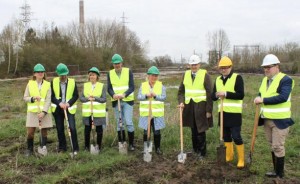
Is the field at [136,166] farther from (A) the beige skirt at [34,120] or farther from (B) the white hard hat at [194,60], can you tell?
(B) the white hard hat at [194,60]

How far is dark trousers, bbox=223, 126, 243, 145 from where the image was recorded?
5906mm

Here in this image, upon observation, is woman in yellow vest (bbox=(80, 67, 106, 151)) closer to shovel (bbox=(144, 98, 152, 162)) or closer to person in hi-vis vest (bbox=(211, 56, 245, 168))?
shovel (bbox=(144, 98, 152, 162))

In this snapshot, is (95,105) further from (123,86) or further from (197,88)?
(197,88)

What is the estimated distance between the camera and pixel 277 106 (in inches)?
210

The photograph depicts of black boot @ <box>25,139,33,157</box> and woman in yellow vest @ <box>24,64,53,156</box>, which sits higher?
woman in yellow vest @ <box>24,64,53,156</box>

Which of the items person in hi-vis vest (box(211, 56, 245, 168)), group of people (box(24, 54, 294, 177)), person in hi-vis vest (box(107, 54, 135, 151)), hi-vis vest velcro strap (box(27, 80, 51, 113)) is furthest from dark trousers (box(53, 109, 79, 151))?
person in hi-vis vest (box(211, 56, 245, 168))

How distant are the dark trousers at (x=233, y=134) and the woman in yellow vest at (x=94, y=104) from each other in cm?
238

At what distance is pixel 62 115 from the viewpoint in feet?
22.3

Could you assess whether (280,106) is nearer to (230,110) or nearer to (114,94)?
(230,110)

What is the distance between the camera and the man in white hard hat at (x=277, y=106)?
5223 millimetres

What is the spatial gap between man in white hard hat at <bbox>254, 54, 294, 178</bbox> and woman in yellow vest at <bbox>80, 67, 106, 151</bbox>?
3015mm

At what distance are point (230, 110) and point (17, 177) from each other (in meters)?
3.77

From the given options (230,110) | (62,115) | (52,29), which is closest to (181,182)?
(230,110)

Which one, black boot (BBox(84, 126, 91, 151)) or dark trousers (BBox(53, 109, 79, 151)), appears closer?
dark trousers (BBox(53, 109, 79, 151))
